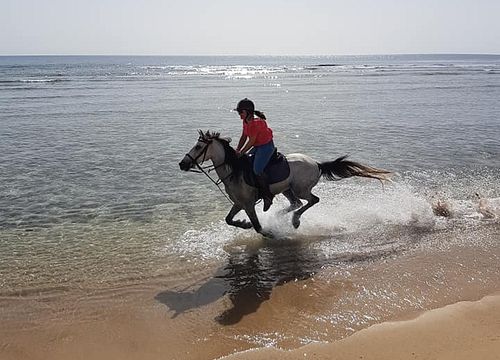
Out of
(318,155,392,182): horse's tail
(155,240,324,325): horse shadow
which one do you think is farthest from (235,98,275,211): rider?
(318,155,392,182): horse's tail

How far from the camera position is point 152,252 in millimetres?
7980

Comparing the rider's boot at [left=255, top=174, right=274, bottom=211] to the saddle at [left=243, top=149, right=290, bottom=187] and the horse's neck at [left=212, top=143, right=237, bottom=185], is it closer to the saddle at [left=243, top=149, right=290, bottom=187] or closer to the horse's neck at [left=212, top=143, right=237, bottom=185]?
the saddle at [left=243, top=149, right=290, bottom=187]

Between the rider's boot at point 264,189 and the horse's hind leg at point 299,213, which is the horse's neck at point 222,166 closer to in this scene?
the rider's boot at point 264,189

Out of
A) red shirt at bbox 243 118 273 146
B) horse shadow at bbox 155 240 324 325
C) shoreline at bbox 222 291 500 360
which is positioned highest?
red shirt at bbox 243 118 273 146

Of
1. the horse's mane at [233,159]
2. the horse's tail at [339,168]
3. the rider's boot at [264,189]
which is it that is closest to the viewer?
the horse's mane at [233,159]

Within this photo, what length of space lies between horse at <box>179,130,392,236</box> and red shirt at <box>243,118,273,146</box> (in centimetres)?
34

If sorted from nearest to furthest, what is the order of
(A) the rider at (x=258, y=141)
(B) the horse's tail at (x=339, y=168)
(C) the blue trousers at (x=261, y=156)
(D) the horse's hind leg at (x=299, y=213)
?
1. (A) the rider at (x=258, y=141)
2. (C) the blue trousers at (x=261, y=156)
3. (D) the horse's hind leg at (x=299, y=213)
4. (B) the horse's tail at (x=339, y=168)

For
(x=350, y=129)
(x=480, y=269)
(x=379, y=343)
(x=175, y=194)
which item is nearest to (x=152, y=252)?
(x=175, y=194)

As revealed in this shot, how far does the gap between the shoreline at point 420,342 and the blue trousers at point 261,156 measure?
360 cm

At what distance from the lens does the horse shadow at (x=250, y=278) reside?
6.36 m

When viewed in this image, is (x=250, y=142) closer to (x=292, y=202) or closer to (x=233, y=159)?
(x=233, y=159)

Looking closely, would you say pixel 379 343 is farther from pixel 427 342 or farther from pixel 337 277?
pixel 337 277

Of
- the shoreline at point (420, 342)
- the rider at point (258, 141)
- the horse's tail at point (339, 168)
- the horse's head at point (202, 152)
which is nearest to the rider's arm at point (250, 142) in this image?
the rider at point (258, 141)

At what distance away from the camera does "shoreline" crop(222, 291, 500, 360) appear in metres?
4.91
